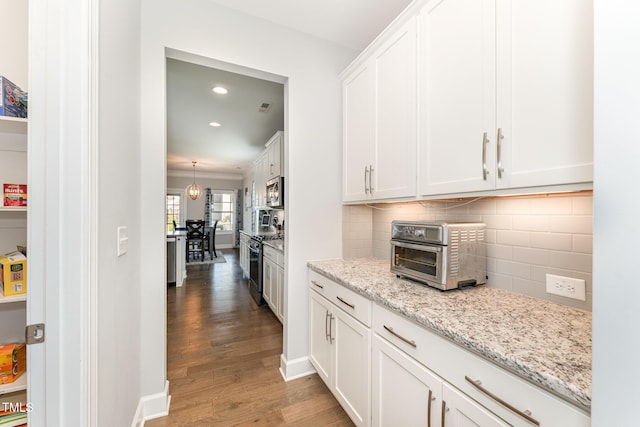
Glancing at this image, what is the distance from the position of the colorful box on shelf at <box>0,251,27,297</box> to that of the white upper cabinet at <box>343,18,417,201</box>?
70.8 inches

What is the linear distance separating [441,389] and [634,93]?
99 centimetres

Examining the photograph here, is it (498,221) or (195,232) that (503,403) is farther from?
(195,232)

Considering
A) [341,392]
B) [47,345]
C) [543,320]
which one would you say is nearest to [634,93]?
[543,320]

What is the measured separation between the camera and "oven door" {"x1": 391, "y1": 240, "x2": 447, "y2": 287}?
4.14 feet

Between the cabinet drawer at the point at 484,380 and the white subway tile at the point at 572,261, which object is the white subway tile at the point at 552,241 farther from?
the cabinet drawer at the point at 484,380

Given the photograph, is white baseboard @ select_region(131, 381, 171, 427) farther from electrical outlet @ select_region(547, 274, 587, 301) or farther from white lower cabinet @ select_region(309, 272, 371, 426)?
electrical outlet @ select_region(547, 274, 587, 301)

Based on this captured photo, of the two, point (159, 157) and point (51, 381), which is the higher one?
point (159, 157)

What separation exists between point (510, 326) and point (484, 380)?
231 mm

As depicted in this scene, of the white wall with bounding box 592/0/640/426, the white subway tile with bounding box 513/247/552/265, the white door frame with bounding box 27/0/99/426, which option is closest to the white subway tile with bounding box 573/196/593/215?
the white subway tile with bounding box 513/247/552/265

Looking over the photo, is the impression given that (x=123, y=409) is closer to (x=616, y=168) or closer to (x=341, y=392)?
(x=341, y=392)

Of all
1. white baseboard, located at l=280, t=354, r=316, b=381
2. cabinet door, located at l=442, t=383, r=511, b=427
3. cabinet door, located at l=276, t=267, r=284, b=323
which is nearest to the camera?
cabinet door, located at l=442, t=383, r=511, b=427

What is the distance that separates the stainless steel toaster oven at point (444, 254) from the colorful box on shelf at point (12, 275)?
1738 millimetres

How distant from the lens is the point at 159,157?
166 cm

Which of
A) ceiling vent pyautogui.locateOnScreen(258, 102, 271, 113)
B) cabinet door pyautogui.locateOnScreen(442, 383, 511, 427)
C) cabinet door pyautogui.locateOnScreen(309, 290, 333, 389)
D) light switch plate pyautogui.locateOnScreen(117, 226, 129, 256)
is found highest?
ceiling vent pyautogui.locateOnScreen(258, 102, 271, 113)
